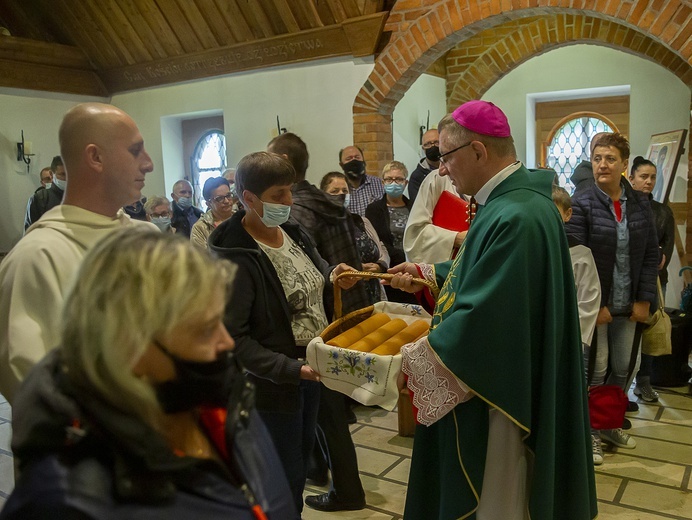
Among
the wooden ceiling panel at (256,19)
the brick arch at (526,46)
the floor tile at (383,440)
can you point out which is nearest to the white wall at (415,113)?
the brick arch at (526,46)

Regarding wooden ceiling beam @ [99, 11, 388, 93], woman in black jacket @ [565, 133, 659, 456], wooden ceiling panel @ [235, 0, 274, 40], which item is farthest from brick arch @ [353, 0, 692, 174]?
woman in black jacket @ [565, 133, 659, 456]

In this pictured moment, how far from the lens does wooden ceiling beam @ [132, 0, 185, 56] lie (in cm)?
699

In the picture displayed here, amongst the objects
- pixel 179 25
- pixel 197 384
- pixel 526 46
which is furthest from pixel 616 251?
pixel 179 25

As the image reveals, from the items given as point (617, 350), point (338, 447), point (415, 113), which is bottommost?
point (338, 447)

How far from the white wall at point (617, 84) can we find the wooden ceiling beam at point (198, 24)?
387cm

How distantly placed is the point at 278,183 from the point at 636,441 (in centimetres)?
262

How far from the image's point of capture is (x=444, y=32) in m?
5.45

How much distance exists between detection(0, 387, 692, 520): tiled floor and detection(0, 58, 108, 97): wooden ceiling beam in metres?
4.92

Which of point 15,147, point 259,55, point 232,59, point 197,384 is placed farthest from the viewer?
point 15,147

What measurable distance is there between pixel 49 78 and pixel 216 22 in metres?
2.51

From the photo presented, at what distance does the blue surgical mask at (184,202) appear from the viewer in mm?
5810

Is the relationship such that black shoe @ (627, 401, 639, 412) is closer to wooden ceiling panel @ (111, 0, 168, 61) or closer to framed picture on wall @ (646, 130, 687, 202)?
framed picture on wall @ (646, 130, 687, 202)

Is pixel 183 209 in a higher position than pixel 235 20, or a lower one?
lower

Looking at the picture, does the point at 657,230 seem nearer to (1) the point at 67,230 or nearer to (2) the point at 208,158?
(1) the point at 67,230
